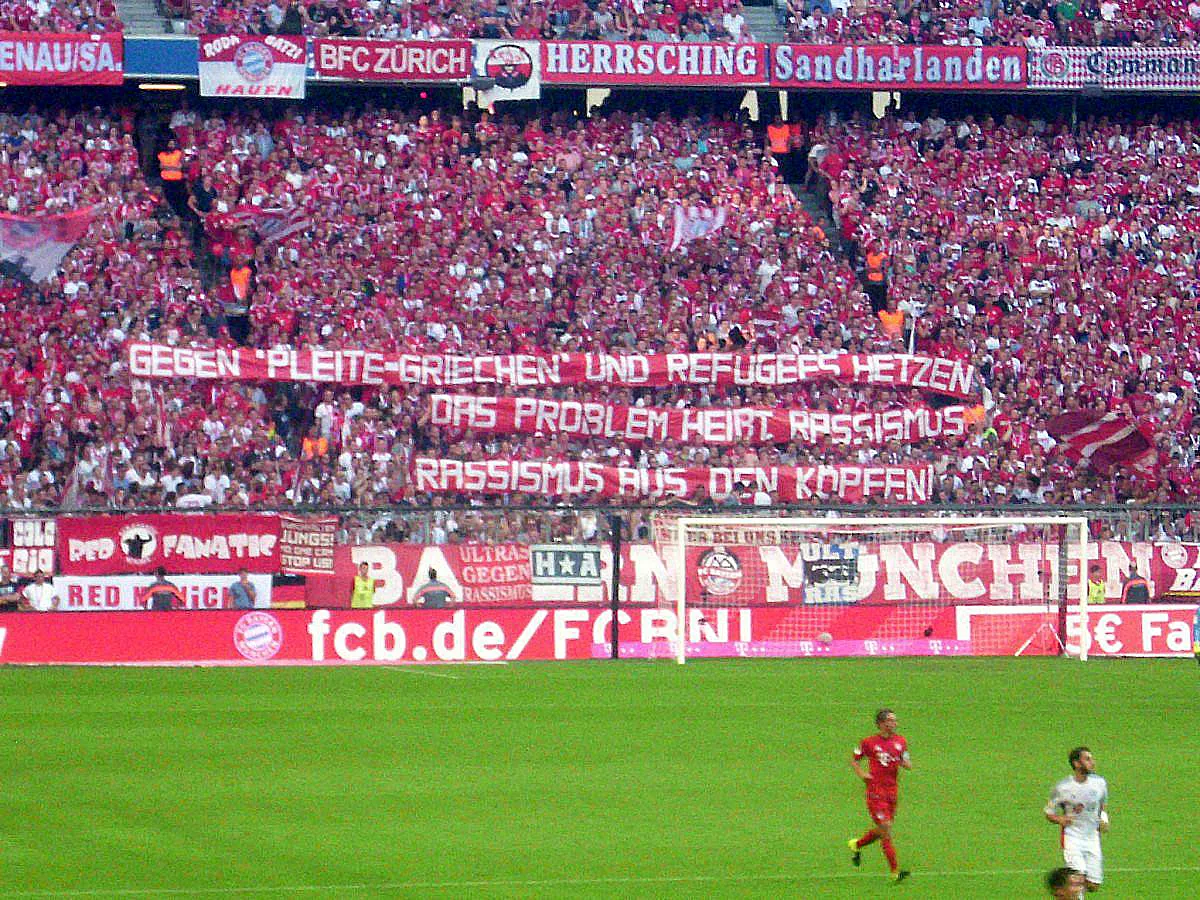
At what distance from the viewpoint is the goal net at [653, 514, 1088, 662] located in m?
31.8

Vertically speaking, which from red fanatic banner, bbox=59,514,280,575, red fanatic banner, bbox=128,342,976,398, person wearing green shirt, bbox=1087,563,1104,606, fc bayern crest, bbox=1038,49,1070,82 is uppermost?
fc bayern crest, bbox=1038,49,1070,82

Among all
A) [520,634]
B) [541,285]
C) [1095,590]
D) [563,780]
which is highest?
[541,285]

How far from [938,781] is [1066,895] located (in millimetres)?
10845

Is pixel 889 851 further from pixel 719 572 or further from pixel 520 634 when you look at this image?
pixel 719 572

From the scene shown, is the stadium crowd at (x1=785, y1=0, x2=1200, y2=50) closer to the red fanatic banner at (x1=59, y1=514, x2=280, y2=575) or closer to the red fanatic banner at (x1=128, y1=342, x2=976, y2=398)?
the red fanatic banner at (x1=128, y1=342, x2=976, y2=398)

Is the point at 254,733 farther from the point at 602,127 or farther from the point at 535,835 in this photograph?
the point at 602,127

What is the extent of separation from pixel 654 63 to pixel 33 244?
14.5m

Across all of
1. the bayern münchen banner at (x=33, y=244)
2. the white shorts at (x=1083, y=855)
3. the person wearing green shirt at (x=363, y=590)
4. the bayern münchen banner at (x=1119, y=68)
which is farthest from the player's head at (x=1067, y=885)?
the bayern münchen banner at (x=1119, y=68)

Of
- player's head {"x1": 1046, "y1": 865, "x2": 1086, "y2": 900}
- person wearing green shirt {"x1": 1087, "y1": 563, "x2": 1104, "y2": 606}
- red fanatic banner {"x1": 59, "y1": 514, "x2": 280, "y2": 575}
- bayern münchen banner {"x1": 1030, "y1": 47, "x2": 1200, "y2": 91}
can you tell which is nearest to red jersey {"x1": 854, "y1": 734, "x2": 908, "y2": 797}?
player's head {"x1": 1046, "y1": 865, "x2": 1086, "y2": 900}

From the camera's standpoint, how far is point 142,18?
43500 mm

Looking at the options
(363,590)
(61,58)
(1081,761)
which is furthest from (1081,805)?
(61,58)

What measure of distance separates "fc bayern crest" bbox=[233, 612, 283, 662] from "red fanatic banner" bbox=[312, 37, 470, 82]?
16089mm

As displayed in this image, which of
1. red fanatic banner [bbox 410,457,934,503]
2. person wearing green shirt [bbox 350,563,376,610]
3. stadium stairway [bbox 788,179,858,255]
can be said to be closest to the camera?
person wearing green shirt [bbox 350,563,376,610]

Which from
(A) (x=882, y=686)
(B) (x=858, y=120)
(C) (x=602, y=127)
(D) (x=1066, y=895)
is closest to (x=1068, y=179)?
(B) (x=858, y=120)
